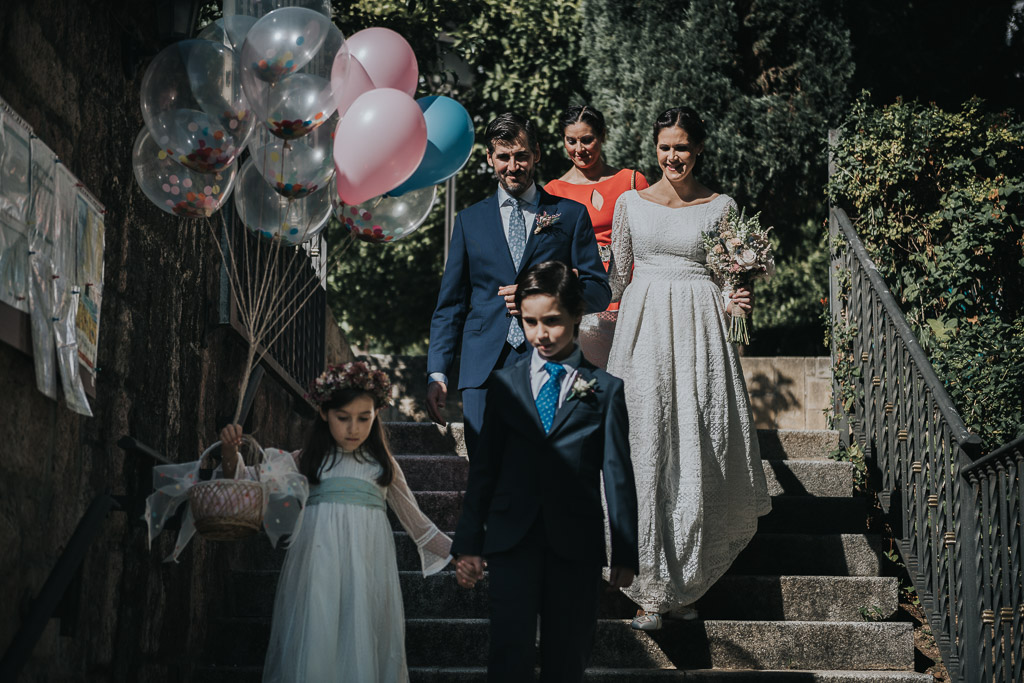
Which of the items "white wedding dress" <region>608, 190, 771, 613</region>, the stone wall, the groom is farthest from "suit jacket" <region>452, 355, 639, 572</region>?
"white wedding dress" <region>608, 190, 771, 613</region>

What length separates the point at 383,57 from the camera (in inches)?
190

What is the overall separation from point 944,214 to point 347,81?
408 cm

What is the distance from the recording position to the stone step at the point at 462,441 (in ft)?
22.6

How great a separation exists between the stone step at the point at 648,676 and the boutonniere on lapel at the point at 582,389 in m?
1.49

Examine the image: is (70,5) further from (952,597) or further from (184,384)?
(952,597)

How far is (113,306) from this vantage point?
418 cm

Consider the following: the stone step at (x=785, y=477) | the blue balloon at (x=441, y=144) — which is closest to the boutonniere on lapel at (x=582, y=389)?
the blue balloon at (x=441, y=144)

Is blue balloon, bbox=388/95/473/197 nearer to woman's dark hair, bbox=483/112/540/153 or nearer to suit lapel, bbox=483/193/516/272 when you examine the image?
woman's dark hair, bbox=483/112/540/153

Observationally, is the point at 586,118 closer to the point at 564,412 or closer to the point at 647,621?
the point at 647,621

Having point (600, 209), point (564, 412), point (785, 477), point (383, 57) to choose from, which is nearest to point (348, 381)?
point (564, 412)

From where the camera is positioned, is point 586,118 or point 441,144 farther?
point 586,118

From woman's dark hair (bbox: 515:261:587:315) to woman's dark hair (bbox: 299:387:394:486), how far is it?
996 mm

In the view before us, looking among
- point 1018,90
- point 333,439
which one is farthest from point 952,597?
point 1018,90

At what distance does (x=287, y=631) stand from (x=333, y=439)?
2.39 ft
